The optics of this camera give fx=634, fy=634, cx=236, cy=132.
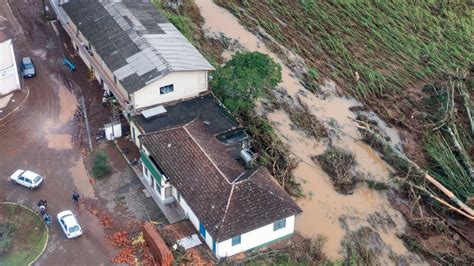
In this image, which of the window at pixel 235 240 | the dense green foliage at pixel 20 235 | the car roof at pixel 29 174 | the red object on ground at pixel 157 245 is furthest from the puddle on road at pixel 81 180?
the window at pixel 235 240

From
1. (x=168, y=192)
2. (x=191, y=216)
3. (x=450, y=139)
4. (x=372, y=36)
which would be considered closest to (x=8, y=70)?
(x=168, y=192)

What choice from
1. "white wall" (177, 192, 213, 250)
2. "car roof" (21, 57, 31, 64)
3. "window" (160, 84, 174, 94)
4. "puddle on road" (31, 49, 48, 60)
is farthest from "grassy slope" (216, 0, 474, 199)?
"car roof" (21, 57, 31, 64)

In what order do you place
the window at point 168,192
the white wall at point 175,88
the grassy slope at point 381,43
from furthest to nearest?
the grassy slope at point 381,43, the white wall at point 175,88, the window at point 168,192

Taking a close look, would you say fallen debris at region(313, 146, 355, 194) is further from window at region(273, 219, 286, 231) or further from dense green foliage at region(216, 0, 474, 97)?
dense green foliage at region(216, 0, 474, 97)

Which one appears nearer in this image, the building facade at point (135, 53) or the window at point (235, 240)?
the window at point (235, 240)

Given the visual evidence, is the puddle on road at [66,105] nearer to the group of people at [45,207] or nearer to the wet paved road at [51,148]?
the wet paved road at [51,148]

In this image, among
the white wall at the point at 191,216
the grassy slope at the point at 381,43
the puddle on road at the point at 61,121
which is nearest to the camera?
the white wall at the point at 191,216

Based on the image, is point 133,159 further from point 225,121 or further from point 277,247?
point 277,247
